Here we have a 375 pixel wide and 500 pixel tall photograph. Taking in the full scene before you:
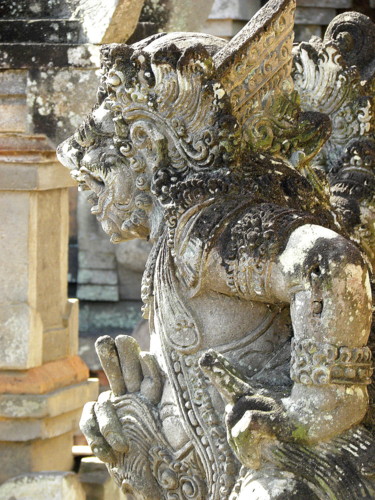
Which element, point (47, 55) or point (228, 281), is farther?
point (47, 55)

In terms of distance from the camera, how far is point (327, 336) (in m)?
2.86

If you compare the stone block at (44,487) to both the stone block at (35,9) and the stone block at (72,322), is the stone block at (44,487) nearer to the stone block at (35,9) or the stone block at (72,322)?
the stone block at (72,322)

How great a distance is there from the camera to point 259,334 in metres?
3.17

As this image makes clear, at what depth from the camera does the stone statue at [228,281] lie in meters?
2.86

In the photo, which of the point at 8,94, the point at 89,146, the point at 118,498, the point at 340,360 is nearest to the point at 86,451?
the point at 118,498

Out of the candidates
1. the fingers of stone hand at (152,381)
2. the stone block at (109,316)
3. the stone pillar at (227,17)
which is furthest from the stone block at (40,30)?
the stone block at (109,316)

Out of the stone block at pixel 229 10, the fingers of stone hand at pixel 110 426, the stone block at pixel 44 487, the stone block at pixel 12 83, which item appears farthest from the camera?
the stone block at pixel 229 10

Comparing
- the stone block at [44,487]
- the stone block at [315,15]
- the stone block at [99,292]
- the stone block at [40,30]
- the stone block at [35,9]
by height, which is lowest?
the stone block at [44,487]

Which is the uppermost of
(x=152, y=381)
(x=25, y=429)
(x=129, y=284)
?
(x=129, y=284)

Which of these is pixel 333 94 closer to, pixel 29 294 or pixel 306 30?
pixel 29 294

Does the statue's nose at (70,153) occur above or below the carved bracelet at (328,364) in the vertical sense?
above

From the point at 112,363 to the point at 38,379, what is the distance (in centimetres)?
210

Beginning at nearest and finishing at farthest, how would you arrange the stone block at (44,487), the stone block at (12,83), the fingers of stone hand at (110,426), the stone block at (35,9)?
the fingers of stone hand at (110,426) < the stone block at (44,487) < the stone block at (12,83) < the stone block at (35,9)

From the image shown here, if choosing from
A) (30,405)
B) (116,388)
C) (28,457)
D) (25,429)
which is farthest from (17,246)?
(116,388)
